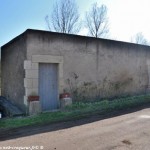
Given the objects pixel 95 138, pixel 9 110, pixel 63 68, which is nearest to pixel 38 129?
pixel 95 138

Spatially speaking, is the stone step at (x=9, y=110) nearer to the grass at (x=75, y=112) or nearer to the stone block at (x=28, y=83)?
the grass at (x=75, y=112)

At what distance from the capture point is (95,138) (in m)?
5.43

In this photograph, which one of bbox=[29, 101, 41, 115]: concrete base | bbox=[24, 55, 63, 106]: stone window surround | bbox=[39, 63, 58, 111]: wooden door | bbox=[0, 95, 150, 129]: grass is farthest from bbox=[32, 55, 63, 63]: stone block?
bbox=[0, 95, 150, 129]: grass

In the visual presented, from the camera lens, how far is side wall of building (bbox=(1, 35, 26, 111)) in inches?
355

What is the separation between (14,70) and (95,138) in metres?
6.04

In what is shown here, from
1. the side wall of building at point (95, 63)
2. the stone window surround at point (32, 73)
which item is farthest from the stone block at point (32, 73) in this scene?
the side wall of building at point (95, 63)

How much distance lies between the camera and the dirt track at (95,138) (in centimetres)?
490

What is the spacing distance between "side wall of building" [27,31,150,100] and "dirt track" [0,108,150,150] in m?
3.53

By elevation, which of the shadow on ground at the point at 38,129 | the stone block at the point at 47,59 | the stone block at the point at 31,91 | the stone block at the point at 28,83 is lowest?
the shadow on ground at the point at 38,129

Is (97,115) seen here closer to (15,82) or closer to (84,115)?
(84,115)

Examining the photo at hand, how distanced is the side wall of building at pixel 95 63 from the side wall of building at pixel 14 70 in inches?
35.2

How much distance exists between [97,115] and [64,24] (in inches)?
854

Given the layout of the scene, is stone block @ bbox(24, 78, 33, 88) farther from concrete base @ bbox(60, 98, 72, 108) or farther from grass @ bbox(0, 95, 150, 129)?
concrete base @ bbox(60, 98, 72, 108)

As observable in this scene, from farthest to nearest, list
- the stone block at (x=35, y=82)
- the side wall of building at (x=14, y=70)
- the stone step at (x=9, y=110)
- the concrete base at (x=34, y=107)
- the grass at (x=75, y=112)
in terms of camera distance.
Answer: the side wall of building at (x=14, y=70) < the stone block at (x=35, y=82) < the stone step at (x=9, y=110) < the concrete base at (x=34, y=107) < the grass at (x=75, y=112)
